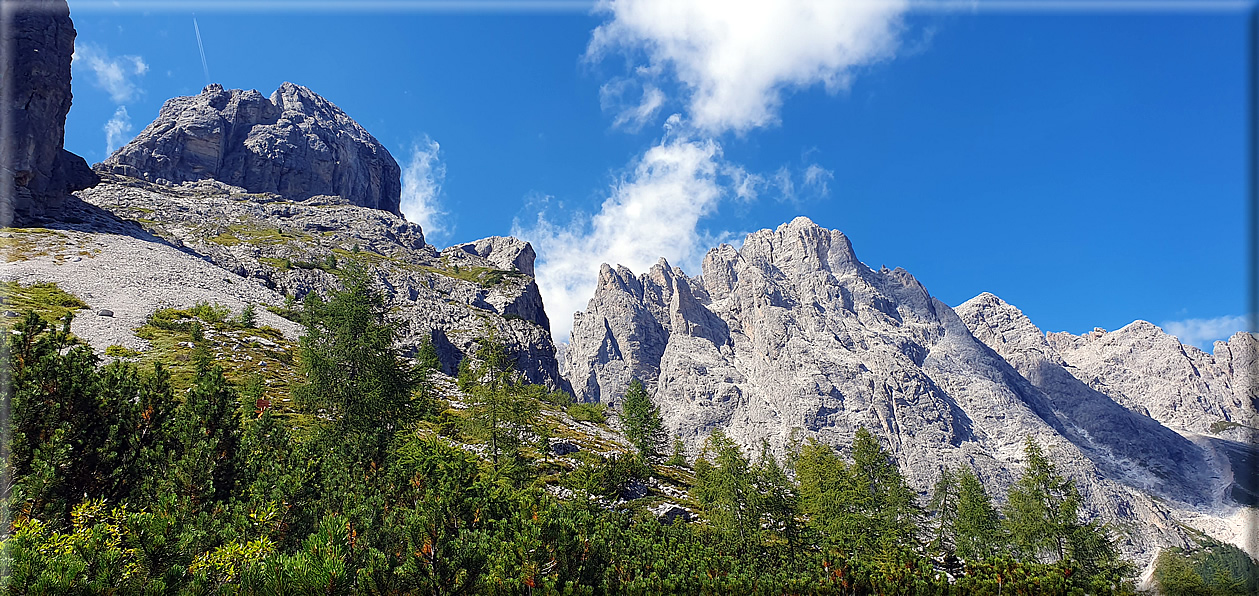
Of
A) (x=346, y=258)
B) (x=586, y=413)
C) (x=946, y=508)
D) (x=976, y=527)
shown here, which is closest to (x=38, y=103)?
(x=346, y=258)

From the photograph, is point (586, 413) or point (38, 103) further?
point (38, 103)

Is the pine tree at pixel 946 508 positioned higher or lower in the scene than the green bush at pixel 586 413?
lower

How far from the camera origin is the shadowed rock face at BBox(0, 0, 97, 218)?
89.5 m

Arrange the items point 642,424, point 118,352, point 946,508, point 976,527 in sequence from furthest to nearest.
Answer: point 642,424
point 946,508
point 976,527
point 118,352

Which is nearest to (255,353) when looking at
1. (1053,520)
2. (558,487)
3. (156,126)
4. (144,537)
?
(558,487)

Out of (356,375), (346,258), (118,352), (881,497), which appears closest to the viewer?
(356,375)

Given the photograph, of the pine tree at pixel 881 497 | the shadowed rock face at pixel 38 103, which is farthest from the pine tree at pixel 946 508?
the shadowed rock face at pixel 38 103

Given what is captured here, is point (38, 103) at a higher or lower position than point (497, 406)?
higher

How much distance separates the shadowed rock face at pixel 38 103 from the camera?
294 feet

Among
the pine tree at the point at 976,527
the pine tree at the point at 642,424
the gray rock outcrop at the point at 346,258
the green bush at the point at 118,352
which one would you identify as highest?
the gray rock outcrop at the point at 346,258

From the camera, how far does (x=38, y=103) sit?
318ft

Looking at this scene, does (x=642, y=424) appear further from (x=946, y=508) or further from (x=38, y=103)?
(x=38, y=103)

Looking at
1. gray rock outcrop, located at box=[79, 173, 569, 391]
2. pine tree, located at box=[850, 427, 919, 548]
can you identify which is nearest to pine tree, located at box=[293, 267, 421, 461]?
pine tree, located at box=[850, 427, 919, 548]

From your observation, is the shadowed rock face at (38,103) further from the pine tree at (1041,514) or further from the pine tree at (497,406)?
the pine tree at (1041,514)
